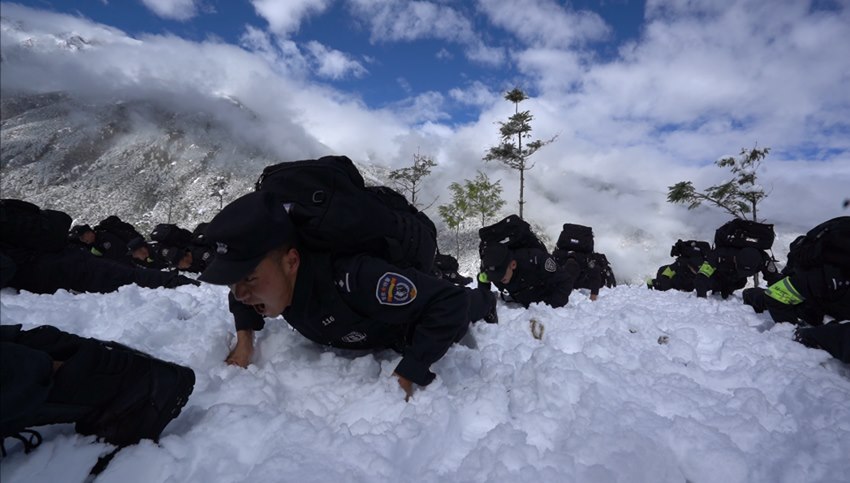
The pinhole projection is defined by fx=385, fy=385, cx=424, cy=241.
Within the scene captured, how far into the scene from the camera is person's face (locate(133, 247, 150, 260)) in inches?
420

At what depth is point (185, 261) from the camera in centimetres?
1181

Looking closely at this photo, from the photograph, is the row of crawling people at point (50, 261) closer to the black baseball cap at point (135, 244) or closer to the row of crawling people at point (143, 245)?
the row of crawling people at point (143, 245)

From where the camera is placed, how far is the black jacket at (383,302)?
2.09m

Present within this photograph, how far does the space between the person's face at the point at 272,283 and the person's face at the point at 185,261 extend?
11.5m

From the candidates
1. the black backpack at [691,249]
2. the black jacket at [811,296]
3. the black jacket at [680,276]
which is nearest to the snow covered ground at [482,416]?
the black jacket at [811,296]

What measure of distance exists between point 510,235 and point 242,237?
4.90 meters

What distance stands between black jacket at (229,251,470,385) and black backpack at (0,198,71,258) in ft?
15.5

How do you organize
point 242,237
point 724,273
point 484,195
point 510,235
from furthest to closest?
point 484,195, point 724,273, point 510,235, point 242,237

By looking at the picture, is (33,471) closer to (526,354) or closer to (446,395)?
(446,395)

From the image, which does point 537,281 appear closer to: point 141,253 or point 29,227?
point 29,227

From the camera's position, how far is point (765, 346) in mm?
3189

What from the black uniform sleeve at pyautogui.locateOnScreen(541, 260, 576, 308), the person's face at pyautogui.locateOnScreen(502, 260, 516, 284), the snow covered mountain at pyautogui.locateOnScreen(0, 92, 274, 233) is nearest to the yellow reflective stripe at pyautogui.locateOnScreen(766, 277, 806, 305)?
the black uniform sleeve at pyautogui.locateOnScreen(541, 260, 576, 308)

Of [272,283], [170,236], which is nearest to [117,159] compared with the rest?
[170,236]

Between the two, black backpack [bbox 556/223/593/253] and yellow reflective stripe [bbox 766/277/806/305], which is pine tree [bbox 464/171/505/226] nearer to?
black backpack [bbox 556/223/593/253]
